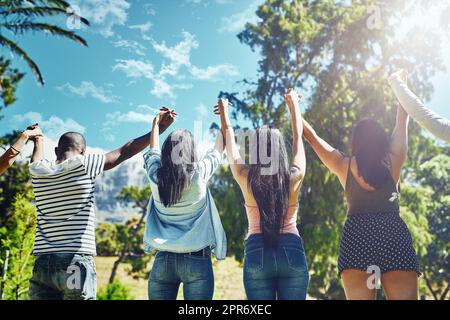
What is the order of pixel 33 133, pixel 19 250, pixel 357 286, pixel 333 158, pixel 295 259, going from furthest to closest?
1. pixel 19 250
2. pixel 33 133
3. pixel 333 158
4. pixel 357 286
5. pixel 295 259

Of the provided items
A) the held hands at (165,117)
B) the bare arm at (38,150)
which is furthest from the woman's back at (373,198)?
the bare arm at (38,150)

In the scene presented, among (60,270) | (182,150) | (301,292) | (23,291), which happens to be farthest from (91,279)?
(23,291)

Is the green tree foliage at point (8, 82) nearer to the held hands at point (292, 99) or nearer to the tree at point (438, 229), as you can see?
the held hands at point (292, 99)

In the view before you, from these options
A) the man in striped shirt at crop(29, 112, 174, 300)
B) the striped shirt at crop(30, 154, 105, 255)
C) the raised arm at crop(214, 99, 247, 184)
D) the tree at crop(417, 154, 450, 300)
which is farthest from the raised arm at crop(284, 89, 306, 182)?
the tree at crop(417, 154, 450, 300)

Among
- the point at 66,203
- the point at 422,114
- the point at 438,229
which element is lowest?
the point at 66,203

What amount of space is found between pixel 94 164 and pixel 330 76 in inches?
445

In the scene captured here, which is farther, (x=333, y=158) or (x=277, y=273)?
(x=333, y=158)

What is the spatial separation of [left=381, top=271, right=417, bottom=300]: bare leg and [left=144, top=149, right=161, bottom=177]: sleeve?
→ 5.58ft

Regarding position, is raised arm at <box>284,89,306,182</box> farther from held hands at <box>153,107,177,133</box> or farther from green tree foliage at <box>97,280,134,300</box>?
green tree foliage at <box>97,280,134,300</box>

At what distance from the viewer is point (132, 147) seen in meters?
3.22

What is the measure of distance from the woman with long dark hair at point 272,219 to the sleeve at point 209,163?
173 millimetres

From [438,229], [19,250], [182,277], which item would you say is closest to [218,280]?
[438,229]

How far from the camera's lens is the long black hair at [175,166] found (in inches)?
113

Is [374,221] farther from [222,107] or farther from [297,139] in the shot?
[222,107]
